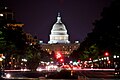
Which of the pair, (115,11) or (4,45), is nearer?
(115,11)

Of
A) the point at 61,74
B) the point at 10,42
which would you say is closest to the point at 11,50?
the point at 10,42

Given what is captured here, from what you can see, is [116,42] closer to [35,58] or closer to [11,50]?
[35,58]

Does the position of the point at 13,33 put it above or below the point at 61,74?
above

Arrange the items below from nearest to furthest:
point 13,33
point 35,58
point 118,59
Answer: point 35,58
point 118,59
point 13,33

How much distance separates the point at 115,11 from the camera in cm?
8331

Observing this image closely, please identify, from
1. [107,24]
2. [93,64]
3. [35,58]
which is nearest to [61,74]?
[107,24]

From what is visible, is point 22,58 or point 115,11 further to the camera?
point 22,58

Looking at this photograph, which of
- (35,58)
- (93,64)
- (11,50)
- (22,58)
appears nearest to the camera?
(35,58)

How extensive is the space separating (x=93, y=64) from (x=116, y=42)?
333ft

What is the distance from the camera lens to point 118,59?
10744 centimetres

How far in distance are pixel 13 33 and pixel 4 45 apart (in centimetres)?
2046

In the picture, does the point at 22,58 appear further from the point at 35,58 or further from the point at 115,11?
the point at 115,11

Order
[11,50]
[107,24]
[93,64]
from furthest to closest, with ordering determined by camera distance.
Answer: [93,64], [11,50], [107,24]

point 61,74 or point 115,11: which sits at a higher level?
point 115,11
